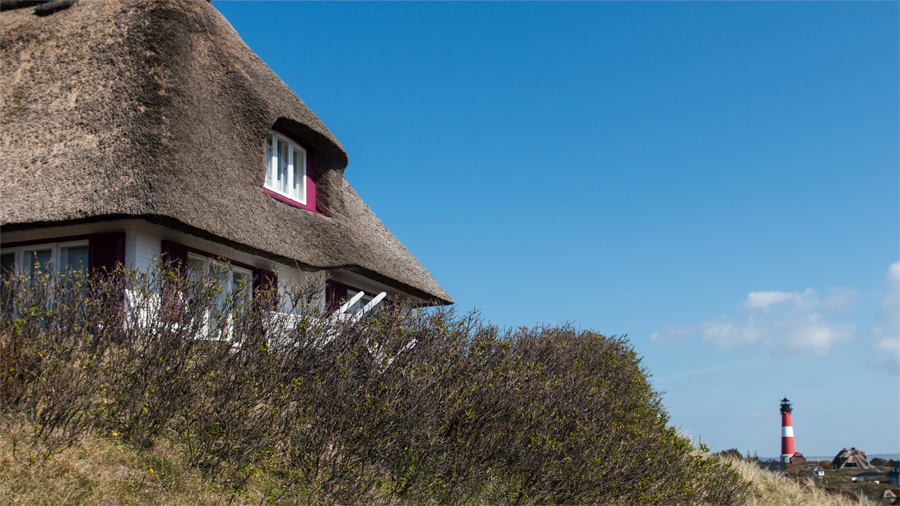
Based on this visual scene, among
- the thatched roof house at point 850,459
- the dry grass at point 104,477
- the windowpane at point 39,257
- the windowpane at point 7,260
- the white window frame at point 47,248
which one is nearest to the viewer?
the dry grass at point 104,477

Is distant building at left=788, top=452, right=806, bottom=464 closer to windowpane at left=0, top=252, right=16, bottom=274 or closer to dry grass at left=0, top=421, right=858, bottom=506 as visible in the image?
dry grass at left=0, top=421, right=858, bottom=506

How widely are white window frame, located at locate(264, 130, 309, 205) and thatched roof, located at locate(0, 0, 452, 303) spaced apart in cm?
27

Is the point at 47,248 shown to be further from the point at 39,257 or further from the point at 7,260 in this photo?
the point at 7,260

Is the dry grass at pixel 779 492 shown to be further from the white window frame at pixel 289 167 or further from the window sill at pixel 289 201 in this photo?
the white window frame at pixel 289 167

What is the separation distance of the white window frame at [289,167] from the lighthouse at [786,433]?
22.2 meters

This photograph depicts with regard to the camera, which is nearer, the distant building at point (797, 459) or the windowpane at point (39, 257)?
the windowpane at point (39, 257)

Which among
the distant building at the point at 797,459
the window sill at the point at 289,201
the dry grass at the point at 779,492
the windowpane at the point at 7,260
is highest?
the window sill at the point at 289,201

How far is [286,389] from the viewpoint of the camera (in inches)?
268

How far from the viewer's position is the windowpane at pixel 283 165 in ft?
45.4

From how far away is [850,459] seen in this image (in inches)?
1047

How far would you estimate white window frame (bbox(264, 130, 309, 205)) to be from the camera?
13398 millimetres

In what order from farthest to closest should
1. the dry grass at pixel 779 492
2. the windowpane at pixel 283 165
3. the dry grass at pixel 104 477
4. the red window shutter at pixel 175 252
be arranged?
the windowpane at pixel 283 165
the dry grass at pixel 779 492
the red window shutter at pixel 175 252
the dry grass at pixel 104 477

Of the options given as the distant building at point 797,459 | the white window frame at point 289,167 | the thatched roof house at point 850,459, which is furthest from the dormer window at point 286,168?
the thatched roof house at point 850,459

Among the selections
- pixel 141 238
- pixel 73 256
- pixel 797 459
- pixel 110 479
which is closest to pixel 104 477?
pixel 110 479
